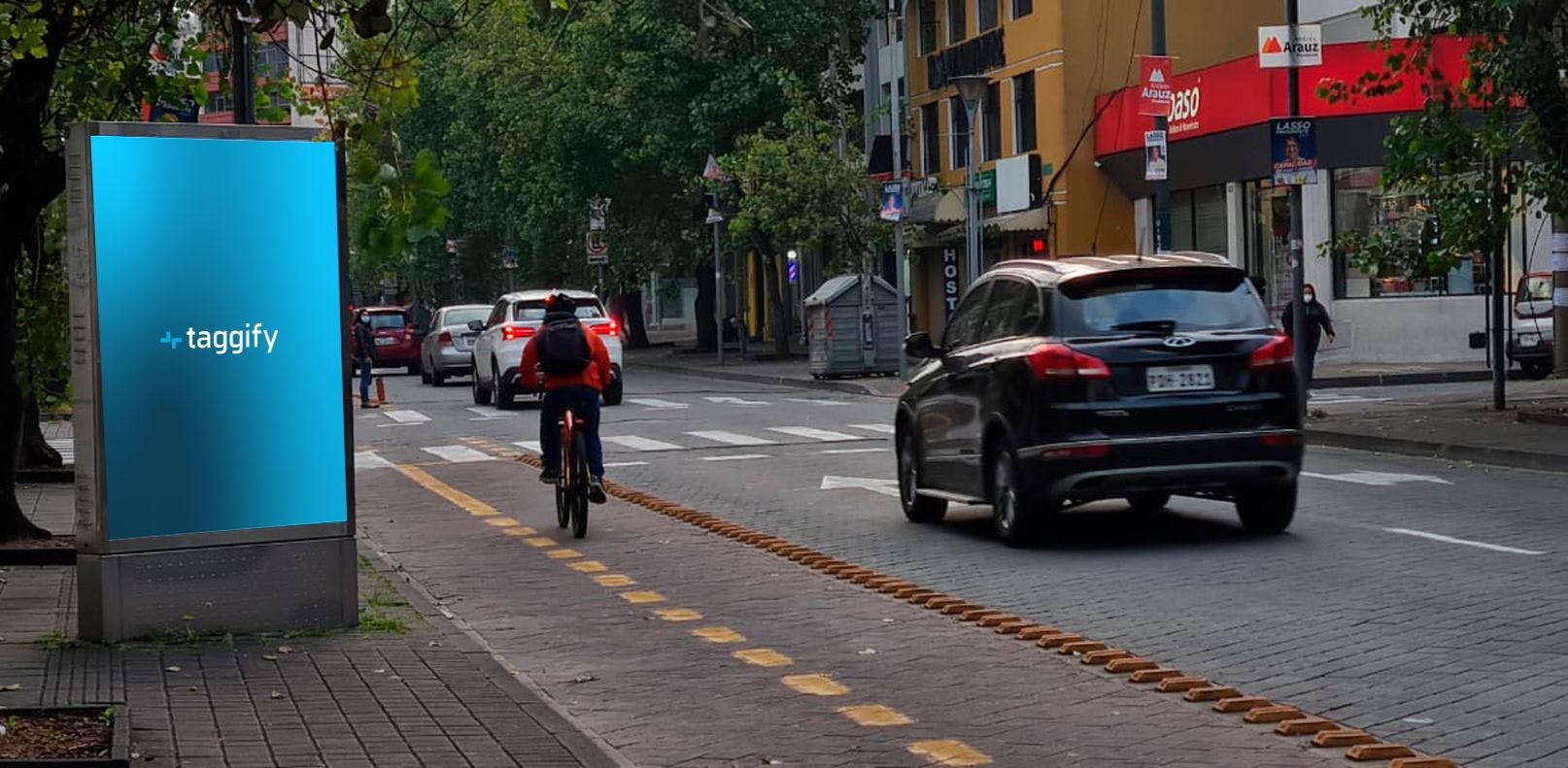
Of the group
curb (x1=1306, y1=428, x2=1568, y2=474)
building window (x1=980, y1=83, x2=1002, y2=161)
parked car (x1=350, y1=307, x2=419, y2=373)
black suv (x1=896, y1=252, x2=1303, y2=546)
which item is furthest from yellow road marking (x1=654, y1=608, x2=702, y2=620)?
parked car (x1=350, y1=307, x2=419, y2=373)

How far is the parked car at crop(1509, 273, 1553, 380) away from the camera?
34969mm

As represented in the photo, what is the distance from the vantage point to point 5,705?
841 centimetres

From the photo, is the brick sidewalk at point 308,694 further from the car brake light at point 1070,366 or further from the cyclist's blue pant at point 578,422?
the cyclist's blue pant at point 578,422

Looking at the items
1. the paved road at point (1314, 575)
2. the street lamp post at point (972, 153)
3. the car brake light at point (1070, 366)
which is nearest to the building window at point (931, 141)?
the street lamp post at point (972, 153)

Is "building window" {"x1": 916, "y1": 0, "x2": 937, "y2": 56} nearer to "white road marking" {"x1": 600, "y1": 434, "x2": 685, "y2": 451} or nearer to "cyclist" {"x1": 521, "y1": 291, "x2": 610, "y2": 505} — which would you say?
"white road marking" {"x1": 600, "y1": 434, "x2": 685, "y2": 451}

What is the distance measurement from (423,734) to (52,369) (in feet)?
40.8

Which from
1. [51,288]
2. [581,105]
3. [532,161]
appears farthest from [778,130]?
[51,288]

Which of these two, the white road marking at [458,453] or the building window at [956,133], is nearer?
the white road marking at [458,453]

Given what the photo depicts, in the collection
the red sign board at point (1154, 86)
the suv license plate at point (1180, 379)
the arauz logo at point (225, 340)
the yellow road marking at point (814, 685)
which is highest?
the red sign board at point (1154, 86)

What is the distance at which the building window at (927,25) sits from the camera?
183 feet

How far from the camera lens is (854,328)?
42.8 m

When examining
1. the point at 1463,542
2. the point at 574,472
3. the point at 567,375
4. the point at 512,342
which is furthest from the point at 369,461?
the point at 1463,542

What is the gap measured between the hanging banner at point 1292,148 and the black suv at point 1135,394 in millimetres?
10357

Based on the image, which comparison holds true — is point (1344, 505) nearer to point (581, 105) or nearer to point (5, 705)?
point (5, 705)
